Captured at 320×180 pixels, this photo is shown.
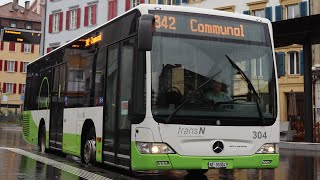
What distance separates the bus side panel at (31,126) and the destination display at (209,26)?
8.54m

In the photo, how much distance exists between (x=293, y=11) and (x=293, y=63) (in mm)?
3625

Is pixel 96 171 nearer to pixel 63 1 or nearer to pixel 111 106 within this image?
pixel 111 106

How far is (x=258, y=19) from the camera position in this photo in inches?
349

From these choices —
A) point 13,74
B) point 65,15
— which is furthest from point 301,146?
point 13,74

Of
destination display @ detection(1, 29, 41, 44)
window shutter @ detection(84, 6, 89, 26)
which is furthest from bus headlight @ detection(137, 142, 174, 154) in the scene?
window shutter @ detection(84, 6, 89, 26)

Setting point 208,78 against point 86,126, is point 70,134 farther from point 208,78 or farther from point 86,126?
point 208,78

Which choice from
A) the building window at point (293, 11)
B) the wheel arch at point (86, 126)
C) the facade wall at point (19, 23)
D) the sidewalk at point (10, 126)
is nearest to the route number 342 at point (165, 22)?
the wheel arch at point (86, 126)

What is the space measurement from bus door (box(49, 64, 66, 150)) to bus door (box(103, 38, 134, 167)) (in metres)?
3.50

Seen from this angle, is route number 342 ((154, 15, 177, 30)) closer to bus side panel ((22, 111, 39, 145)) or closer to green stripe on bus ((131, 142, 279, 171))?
green stripe on bus ((131, 142, 279, 171))

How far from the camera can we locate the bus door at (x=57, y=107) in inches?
510

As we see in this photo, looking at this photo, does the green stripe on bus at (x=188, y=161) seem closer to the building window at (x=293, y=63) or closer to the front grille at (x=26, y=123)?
the front grille at (x=26, y=123)

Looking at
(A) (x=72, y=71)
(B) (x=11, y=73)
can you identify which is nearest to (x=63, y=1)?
(B) (x=11, y=73)

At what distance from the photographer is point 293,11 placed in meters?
34.1

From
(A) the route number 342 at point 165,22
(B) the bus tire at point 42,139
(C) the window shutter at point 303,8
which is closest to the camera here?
(A) the route number 342 at point 165,22
